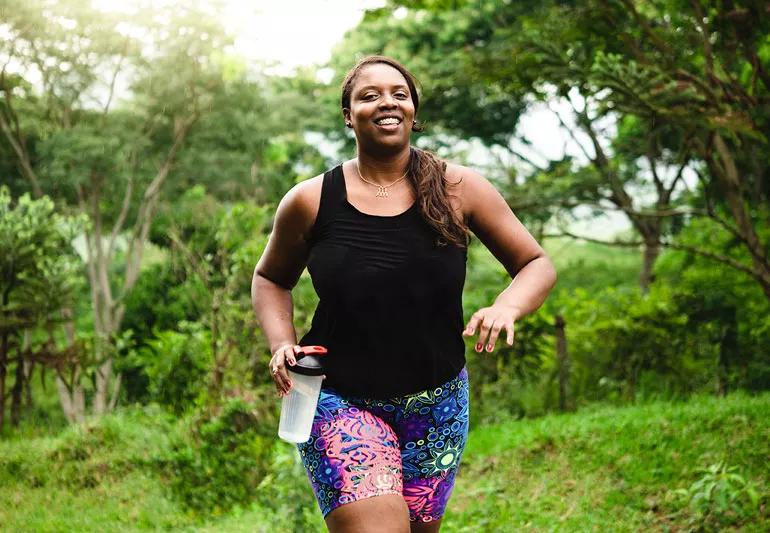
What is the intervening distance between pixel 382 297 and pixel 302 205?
0.37 meters

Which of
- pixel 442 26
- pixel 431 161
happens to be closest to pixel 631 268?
pixel 442 26

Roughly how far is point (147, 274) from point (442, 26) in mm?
6794

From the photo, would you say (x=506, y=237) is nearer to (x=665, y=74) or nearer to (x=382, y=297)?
(x=382, y=297)

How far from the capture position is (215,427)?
6871 millimetres

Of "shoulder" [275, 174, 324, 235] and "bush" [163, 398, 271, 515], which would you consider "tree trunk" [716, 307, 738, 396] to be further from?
"shoulder" [275, 174, 324, 235]

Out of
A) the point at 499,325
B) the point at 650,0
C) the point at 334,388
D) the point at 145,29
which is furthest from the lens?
the point at 145,29

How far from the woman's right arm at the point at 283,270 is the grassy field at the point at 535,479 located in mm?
2384

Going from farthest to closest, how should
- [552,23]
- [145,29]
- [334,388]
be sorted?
[145,29]
[552,23]
[334,388]

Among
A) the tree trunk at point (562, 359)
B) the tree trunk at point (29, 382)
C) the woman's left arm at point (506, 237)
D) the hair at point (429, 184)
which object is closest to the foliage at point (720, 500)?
the woman's left arm at point (506, 237)

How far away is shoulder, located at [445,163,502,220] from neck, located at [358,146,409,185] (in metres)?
0.15

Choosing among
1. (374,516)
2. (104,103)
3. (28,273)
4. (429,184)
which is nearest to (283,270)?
(429,184)

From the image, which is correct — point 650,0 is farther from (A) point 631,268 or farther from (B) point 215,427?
(A) point 631,268

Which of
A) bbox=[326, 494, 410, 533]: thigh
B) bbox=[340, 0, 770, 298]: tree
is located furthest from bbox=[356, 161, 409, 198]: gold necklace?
bbox=[340, 0, 770, 298]: tree

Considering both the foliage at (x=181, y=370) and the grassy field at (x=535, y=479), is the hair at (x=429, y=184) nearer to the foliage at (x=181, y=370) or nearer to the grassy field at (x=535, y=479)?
the grassy field at (x=535, y=479)
